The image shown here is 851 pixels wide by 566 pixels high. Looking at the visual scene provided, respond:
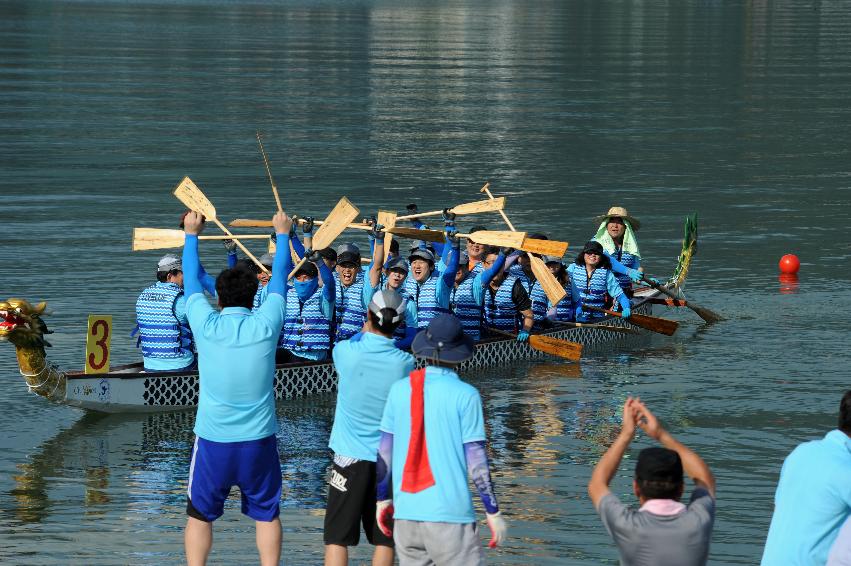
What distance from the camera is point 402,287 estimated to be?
1905 centimetres

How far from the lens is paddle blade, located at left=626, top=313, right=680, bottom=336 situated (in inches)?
912

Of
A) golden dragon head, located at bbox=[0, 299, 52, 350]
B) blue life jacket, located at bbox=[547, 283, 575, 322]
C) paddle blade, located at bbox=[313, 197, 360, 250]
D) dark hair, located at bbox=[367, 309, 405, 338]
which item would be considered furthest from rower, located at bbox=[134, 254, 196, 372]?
dark hair, located at bbox=[367, 309, 405, 338]

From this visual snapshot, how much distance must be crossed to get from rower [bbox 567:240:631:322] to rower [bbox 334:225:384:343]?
4428 millimetres

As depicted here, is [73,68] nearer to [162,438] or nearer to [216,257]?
[216,257]

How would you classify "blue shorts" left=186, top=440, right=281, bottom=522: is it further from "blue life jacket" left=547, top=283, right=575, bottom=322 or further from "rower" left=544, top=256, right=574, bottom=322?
"blue life jacket" left=547, top=283, right=575, bottom=322

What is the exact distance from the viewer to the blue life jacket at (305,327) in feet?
62.2

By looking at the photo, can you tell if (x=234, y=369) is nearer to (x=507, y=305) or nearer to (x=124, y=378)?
(x=124, y=378)

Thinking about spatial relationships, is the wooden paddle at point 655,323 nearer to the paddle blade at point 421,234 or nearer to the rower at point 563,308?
the rower at point 563,308

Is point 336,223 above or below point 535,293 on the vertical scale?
above

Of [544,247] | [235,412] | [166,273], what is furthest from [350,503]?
[544,247]

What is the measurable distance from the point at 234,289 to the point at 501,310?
1159 cm

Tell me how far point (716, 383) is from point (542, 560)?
843 centimetres

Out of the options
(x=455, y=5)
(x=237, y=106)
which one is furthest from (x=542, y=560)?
(x=455, y=5)

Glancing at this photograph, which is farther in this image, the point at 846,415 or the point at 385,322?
the point at 385,322
